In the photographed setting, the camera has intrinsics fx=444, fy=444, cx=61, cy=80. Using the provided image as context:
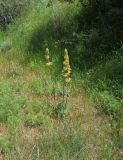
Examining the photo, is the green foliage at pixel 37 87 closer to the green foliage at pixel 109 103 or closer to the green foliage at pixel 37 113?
the green foliage at pixel 37 113

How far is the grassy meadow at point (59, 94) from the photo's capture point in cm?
624

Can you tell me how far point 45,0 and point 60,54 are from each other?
359 centimetres

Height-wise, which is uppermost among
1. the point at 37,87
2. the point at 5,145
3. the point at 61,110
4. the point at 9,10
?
the point at 9,10

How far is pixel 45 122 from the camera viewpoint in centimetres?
713

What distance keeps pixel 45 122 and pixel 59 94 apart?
3.26 feet

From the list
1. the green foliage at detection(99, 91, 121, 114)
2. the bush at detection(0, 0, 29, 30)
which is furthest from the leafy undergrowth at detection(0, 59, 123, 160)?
the bush at detection(0, 0, 29, 30)

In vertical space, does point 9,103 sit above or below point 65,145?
above

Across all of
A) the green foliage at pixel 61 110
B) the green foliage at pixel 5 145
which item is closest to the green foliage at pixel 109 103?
the green foliage at pixel 61 110

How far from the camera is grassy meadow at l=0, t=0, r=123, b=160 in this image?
6242mm

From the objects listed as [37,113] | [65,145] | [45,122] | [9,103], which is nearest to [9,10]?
[9,103]

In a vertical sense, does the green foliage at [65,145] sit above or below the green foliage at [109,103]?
below

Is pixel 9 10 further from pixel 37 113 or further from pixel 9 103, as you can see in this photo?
pixel 37 113

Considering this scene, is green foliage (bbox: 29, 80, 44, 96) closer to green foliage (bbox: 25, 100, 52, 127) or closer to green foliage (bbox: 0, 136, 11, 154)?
green foliage (bbox: 25, 100, 52, 127)

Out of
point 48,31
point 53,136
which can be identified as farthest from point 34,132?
point 48,31
